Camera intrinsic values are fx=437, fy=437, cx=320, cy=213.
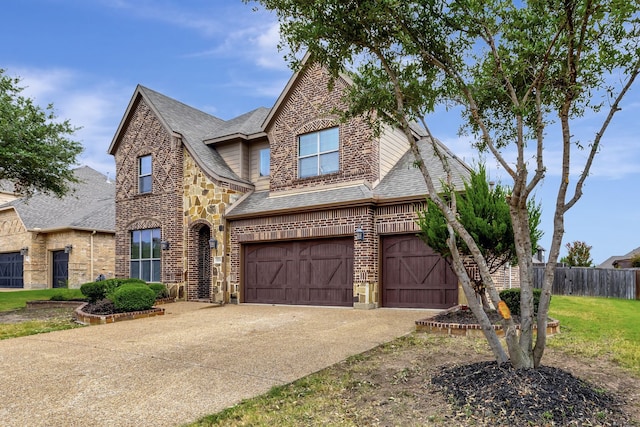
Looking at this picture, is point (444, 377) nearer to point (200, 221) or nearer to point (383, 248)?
point (383, 248)

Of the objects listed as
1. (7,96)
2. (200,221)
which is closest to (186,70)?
(200,221)

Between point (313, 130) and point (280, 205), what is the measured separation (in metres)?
2.76

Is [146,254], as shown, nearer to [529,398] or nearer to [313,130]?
[313,130]

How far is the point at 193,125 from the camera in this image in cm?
1838

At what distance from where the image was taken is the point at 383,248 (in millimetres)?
12695

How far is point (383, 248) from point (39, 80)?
1504 centimetres

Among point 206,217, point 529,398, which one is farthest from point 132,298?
point 529,398

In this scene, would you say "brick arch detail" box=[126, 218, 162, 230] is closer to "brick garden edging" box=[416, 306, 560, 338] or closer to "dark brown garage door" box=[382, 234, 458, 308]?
"dark brown garage door" box=[382, 234, 458, 308]

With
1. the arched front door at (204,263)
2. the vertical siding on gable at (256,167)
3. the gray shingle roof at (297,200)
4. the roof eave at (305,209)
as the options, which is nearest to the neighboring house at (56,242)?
the arched front door at (204,263)

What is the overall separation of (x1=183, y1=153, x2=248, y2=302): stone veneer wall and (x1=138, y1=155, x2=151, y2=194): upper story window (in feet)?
7.30

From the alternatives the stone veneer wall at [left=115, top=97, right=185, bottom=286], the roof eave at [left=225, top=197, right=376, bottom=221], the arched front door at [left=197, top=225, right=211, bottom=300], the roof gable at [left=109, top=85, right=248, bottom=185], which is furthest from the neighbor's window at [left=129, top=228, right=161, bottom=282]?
the roof eave at [left=225, top=197, right=376, bottom=221]

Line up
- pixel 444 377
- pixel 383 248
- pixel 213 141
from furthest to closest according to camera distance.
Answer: pixel 213 141 → pixel 383 248 → pixel 444 377

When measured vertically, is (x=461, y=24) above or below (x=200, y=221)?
above

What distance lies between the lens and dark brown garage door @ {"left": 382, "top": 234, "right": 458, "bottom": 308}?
38.1 ft
